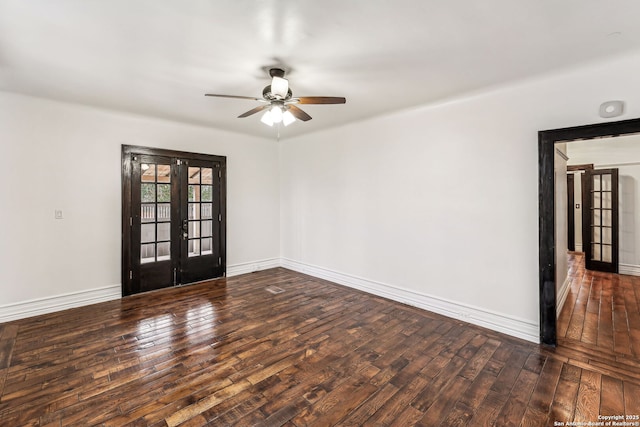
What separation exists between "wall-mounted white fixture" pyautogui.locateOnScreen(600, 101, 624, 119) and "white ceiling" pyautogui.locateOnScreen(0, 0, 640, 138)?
415 millimetres

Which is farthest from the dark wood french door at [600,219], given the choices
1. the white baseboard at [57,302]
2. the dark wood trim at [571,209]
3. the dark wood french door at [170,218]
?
the white baseboard at [57,302]

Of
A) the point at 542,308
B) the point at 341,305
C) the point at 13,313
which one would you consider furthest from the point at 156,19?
the point at 542,308

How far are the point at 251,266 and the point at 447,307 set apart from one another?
145 inches

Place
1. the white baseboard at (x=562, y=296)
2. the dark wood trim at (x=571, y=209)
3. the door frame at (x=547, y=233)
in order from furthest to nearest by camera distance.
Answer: the dark wood trim at (x=571, y=209)
the white baseboard at (x=562, y=296)
the door frame at (x=547, y=233)

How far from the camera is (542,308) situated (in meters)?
3.01

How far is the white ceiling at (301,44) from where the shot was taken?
2002 mm

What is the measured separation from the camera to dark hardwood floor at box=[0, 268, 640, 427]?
2055mm

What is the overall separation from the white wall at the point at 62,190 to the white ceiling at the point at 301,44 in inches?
20.8

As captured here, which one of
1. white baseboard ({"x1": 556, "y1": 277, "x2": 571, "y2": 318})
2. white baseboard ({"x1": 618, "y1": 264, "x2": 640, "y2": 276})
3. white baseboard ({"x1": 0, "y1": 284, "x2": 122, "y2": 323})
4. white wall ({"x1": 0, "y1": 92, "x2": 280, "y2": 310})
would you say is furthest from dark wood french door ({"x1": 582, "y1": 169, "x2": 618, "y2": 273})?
white baseboard ({"x1": 0, "y1": 284, "x2": 122, "y2": 323})

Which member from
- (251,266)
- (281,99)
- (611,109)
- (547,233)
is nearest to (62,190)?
(251,266)

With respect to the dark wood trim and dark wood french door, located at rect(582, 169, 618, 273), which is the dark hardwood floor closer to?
dark wood french door, located at rect(582, 169, 618, 273)

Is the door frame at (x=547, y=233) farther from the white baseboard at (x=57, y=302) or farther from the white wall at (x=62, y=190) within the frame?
the white baseboard at (x=57, y=302)

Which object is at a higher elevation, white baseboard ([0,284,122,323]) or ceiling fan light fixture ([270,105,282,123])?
ceiling fan light fixture ([270,105,282,123])

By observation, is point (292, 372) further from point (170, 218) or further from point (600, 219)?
point (600, 219)
